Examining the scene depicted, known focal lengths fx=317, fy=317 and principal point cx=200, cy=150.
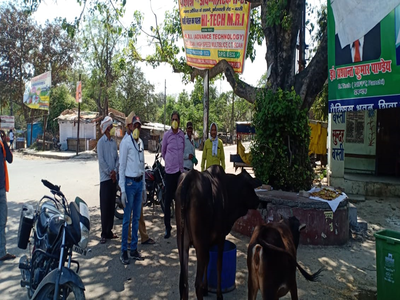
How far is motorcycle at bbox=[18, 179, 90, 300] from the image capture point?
2.99 metres

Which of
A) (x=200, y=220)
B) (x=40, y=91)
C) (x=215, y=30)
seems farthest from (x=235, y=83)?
(x=40, y=91)

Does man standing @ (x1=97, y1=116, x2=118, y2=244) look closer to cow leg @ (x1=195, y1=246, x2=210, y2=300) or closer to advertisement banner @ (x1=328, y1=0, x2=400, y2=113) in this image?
cow leg @ (x1=195, y1=246, x2=210, y2=300)

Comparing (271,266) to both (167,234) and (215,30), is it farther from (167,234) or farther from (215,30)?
(215,30)

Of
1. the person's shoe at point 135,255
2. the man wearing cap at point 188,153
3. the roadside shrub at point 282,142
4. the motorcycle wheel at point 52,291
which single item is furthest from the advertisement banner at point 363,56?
the motorcycle wheel at point 52,291

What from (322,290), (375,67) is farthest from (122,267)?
(375,67)

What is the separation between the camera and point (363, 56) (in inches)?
231

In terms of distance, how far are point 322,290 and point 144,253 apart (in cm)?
273

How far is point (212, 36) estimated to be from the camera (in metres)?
8.65

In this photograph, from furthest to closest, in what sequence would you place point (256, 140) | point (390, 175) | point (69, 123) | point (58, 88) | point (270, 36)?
point (58, 88)
point (69, 123)
point (390, 175)
point (270, 36)
point (256, 140)

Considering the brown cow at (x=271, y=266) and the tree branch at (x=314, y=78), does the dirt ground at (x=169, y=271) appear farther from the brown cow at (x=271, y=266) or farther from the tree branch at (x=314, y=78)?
the tree branch at (x=314, y=78)

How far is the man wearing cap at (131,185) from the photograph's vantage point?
479 cm

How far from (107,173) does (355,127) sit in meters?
9.10

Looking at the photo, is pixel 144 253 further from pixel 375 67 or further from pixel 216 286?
pixel 375 67

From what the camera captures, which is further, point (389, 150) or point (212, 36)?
point (389, 150)
